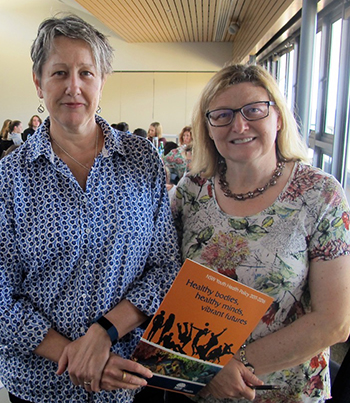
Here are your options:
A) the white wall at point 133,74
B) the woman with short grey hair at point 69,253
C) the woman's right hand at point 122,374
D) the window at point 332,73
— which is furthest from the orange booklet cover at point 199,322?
the white wall at point 133,74

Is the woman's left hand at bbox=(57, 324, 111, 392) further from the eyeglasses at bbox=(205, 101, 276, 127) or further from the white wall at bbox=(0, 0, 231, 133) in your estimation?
the white wall at bbox=(0, 0, 231, 133)

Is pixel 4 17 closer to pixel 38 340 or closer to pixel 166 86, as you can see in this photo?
pixel 166 86

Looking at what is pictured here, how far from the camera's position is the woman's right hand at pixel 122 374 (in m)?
1.15

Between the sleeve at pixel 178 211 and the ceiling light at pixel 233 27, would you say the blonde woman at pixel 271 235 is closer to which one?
the sleeve at pixel 178 211

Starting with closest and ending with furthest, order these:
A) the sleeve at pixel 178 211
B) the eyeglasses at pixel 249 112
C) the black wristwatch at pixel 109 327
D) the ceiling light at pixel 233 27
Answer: the black wristwatch at pixel 109 327
the eyeglasses at pixel 249 112
the sleeve at pixel 178 211
the ceiling light at pixel 233 27

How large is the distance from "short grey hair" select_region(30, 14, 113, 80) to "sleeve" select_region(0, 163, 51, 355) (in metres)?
0.41

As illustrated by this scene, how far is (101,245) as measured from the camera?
1278 mm

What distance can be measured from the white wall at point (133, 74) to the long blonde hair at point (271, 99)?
11130 millimetres

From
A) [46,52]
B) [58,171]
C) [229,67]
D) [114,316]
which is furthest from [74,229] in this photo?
[229,67]

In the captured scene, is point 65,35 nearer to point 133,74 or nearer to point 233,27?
point 233,27

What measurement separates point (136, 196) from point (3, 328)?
1.94ft

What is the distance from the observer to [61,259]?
127 cm

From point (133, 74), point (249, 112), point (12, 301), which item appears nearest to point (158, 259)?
point (12, 301)

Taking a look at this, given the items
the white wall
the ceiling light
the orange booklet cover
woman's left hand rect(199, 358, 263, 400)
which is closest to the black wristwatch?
the orange booklet cover
